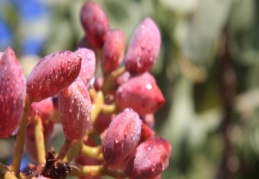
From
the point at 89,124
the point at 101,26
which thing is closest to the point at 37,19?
the point at 101,26

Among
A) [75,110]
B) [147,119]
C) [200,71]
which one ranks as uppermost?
[75,110]

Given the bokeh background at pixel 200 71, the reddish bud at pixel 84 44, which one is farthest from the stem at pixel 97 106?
the bokeh background at pixel 200 71

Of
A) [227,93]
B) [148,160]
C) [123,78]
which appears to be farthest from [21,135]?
[227,93]

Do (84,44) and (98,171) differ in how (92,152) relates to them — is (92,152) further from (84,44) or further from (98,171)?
(84,44)

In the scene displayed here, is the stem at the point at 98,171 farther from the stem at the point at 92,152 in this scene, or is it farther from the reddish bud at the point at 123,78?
Result: the reddish bud at the point at 123,78

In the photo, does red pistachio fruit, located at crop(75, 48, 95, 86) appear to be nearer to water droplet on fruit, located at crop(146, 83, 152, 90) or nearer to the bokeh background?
water droplet on fruit, located at crop(146, 83, 152, 90)

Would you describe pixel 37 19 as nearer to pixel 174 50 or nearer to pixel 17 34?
pixel 17 34
